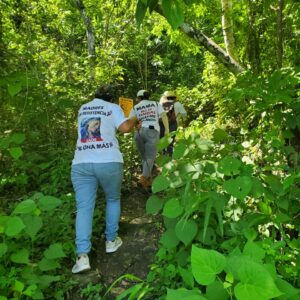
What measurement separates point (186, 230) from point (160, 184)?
0.36 metres

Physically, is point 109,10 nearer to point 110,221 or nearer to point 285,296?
point 110,221

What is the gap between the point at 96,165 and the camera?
3.66m

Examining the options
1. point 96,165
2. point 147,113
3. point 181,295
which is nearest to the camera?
point 181,295

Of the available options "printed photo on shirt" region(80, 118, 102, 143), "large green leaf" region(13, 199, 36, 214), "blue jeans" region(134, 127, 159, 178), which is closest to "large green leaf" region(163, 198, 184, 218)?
"large green leaf" region(13, 199, 36, 214)

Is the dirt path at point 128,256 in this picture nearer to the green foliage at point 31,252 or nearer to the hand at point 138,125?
the green foliage at point 31,252

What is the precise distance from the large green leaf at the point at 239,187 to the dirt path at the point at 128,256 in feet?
5.30

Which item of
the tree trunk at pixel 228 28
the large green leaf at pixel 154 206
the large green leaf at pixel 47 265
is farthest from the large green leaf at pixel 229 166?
the tree trunk at pixel 228 28

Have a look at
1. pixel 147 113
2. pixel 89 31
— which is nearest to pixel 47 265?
pixel 147 113

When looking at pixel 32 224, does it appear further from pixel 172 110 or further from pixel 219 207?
pixel 172 110

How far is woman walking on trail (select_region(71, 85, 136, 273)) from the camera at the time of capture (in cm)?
366

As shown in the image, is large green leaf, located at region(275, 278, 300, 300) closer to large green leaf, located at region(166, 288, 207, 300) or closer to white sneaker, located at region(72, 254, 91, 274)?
large green leaf, located at region(166, 288, 207, 300)

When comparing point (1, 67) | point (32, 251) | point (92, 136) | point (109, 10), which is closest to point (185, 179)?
point (92, 136)

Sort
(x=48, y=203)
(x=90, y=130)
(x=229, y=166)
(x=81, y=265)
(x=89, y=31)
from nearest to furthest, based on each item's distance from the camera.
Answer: (x=229, y=166), (x=48, y=203), (x=81, y=265), (x=90, y=130), (x=89, y=31)

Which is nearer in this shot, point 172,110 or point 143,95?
point 143,95
